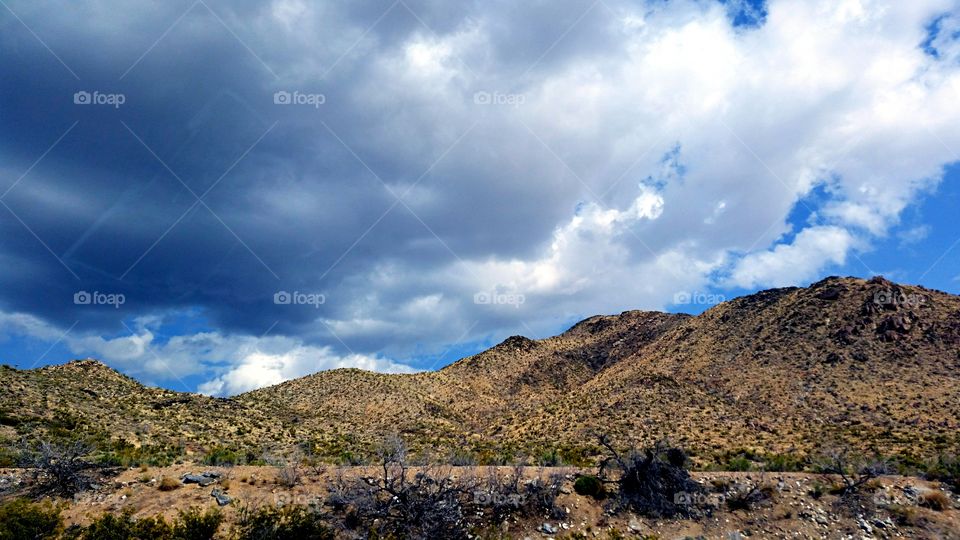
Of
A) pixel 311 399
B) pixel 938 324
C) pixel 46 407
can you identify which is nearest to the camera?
pixel 46 407

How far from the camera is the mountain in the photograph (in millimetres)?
43469

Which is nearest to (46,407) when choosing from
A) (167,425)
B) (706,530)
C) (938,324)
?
(167,425)

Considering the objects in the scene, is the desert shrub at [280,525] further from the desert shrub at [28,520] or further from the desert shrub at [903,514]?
the desert shrub at [903,514]

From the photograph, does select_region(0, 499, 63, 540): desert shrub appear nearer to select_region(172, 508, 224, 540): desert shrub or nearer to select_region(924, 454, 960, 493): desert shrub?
select_region(172, 508, 224, 540): desert shrub

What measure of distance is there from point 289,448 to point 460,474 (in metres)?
26.4

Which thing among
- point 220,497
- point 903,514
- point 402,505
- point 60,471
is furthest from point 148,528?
point 903,514

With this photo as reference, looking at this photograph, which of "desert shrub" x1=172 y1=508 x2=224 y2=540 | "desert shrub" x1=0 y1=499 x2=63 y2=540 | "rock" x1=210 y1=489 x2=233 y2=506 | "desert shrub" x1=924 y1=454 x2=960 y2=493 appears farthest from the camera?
"desert shrub" x1=924 y1=454 x2=960 y2=493

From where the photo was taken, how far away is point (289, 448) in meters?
43.1

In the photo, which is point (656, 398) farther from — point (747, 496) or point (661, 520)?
point (661, 520)

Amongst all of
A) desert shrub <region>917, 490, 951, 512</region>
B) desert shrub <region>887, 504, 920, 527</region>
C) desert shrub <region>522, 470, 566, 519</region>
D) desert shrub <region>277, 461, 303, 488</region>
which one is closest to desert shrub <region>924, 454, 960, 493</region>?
desert shrub <region>917, 490, 951, 512</region>

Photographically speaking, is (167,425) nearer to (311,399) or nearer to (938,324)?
(311,399)

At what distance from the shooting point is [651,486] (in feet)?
70.5

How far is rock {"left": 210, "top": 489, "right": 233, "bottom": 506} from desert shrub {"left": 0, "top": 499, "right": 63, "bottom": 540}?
499cm

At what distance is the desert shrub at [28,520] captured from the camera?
17031 mm
